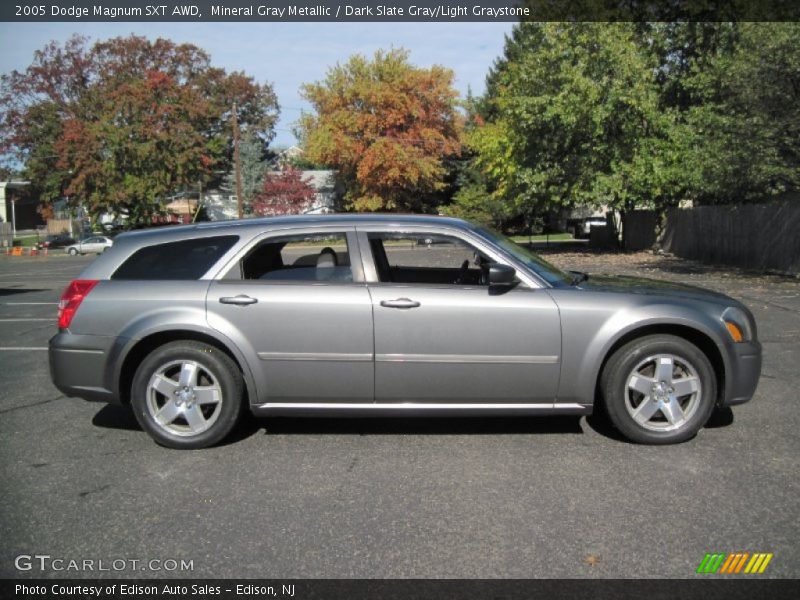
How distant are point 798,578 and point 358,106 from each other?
162 feet

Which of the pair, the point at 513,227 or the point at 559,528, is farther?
the point at 513,227

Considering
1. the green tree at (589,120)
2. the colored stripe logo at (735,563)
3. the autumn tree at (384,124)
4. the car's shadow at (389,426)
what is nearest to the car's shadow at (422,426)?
the car's shadow at (389,426)

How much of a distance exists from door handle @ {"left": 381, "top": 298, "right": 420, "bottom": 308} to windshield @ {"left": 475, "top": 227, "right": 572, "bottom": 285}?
2.59 feet

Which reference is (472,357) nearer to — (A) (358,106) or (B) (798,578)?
(B) (798,578)

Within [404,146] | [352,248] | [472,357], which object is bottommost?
[472,357]

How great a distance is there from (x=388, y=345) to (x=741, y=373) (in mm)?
2450

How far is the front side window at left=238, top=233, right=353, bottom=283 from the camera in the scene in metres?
5.14

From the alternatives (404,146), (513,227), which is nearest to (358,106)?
(404,146)

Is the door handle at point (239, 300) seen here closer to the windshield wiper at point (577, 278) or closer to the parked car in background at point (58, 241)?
the windshield wiper at point (577, 278)

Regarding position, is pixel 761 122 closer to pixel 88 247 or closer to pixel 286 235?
pixel 286 235

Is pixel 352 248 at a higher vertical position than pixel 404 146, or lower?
lower

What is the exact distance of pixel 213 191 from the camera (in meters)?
67.9

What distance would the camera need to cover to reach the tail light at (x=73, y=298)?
16.7 ft

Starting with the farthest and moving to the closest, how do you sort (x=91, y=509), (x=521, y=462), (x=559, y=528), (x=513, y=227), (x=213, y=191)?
(x=213, y=191), (x=513, y=227), (x=521, y=462), (x=91, y=509), (x=559, y=528)
